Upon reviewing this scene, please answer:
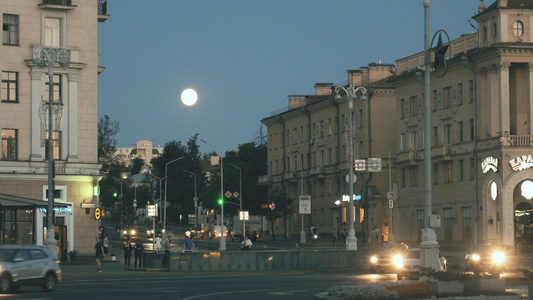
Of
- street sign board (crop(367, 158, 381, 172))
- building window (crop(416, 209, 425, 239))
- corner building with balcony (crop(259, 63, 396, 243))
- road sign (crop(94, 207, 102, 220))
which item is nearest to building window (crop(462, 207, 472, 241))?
building window (crop(416, 209, 425, 239))

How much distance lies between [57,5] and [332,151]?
55.0m

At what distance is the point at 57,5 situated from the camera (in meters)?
61.2

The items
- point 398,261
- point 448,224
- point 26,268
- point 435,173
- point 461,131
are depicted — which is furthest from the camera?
point 435,173

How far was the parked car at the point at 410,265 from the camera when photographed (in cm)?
4091

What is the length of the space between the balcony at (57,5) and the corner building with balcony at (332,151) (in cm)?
3381

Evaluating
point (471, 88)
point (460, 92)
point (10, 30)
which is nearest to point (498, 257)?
point (10, 30)

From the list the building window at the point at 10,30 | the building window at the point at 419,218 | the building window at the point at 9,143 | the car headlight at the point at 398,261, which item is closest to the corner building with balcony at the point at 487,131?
the building window at the point at 419,218

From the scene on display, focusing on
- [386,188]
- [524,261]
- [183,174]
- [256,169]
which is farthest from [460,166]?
[183,174]

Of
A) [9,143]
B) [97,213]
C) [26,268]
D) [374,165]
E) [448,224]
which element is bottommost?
[26,268]

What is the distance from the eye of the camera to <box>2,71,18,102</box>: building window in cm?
6091

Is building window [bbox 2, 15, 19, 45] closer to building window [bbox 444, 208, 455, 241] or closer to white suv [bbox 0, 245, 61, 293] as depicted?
white suv [bbox 0, 245, 61, 293]

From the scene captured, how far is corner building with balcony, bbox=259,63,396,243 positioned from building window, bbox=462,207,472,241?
12.2m

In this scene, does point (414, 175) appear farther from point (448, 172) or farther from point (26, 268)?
point (26, 268)

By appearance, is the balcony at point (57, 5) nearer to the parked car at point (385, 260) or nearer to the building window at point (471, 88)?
the parked car at point (385, 260)
